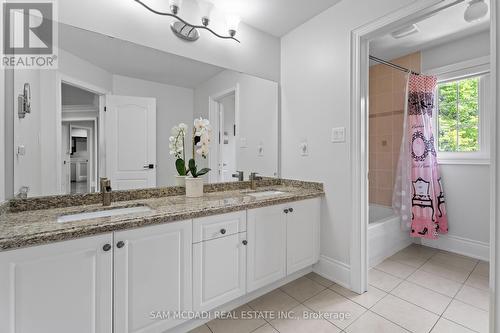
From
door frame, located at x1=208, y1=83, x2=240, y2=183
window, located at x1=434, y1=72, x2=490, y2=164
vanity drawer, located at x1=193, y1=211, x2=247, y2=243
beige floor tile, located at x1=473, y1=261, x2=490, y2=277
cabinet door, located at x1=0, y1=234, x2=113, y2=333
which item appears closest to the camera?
cabinet door, located at x1=0, y1=234, x2=113, y2=333

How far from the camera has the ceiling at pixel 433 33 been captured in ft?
7.07

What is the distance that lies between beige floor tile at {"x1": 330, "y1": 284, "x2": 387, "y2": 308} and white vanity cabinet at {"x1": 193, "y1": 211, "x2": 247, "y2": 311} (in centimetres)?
88

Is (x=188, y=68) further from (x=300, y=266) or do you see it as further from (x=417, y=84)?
(x=417, y=84)

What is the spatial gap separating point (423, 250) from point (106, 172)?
3393 mm

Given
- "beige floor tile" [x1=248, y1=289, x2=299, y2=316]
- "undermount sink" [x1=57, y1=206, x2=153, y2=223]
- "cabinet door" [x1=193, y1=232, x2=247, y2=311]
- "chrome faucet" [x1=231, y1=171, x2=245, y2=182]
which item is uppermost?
"chrome faucet" [x1=231, y1=171, x2=245, y2=182]

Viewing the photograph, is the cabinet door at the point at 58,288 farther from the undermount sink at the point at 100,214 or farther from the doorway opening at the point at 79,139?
the doorway opening at the point at 79,139

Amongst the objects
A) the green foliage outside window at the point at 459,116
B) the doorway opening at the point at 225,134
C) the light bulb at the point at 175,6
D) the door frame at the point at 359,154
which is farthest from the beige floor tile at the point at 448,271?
the light bulb at the point at 175,6

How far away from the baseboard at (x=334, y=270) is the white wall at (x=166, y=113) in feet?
5.05

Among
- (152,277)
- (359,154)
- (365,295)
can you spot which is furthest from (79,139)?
(365,295)

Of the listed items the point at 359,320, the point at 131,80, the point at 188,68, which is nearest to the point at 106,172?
the point at 131,80

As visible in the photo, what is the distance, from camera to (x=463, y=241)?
2611mm

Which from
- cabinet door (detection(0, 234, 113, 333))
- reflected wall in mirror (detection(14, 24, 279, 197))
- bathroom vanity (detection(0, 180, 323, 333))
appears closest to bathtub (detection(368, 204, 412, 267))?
bathroom vanity (detection(0, 180, 323, 333))

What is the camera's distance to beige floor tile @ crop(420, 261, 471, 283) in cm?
211

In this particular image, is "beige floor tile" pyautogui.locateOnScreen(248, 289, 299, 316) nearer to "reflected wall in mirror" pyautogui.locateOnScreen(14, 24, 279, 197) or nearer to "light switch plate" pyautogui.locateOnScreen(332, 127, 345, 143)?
"reflected wall in mirror" pyautogui.locateOnScreen(14, 24, 279, 197)
